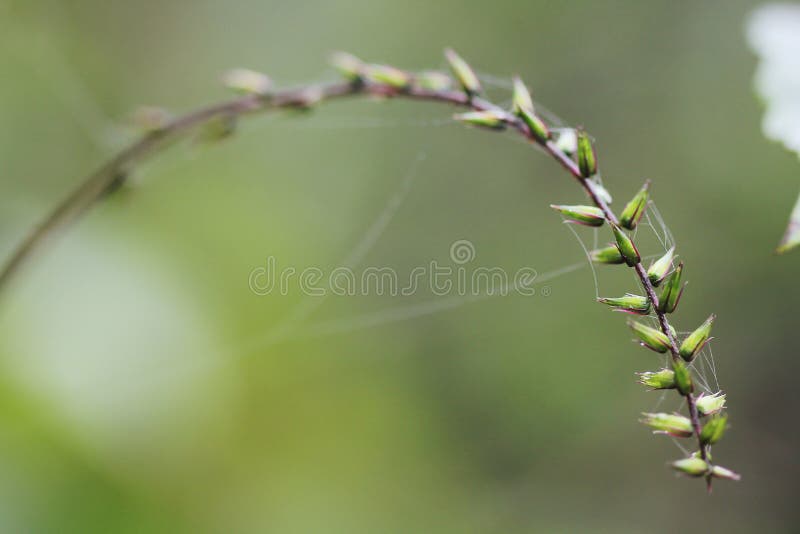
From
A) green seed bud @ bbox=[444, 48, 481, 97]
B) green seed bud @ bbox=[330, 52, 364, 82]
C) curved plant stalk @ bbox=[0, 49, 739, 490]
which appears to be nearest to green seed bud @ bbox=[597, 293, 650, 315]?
curved plant stalk @ bbox=[0, 49, 739, 490]

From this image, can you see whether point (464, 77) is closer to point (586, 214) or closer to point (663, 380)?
point (586, 214)

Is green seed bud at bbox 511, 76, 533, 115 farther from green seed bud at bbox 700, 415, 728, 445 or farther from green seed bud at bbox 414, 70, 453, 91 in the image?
green seed bud at bbox 700, 415, 728, 445

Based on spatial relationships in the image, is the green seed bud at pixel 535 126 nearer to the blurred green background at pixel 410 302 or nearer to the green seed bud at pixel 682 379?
the green seed bud at pixel 682 379

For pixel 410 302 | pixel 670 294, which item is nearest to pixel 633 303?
pixel 670 294

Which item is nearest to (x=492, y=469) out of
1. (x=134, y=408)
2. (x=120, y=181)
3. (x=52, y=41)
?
(x=134, y=408)

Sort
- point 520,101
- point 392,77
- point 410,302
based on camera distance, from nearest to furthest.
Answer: point 520,101
point 392,77
point 410,302

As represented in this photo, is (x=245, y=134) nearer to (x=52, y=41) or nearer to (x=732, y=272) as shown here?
(x=52, y=41)
